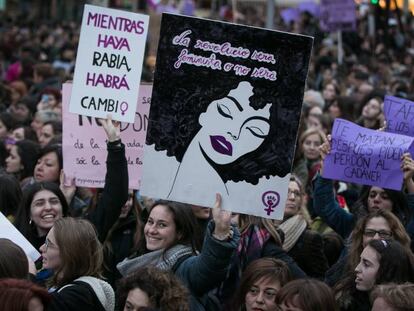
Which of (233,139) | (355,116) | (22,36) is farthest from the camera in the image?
(22,36)

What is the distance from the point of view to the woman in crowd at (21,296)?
13.4 ft

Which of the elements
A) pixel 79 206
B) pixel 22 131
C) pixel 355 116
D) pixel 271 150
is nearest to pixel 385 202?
pixel 271 150

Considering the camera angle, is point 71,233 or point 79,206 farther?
point 79,206

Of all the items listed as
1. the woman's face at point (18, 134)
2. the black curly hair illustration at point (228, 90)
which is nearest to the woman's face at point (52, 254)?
the black curly hair illustration at point (228, 90)

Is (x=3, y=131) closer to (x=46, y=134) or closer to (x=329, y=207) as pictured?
(x=46, y=134)

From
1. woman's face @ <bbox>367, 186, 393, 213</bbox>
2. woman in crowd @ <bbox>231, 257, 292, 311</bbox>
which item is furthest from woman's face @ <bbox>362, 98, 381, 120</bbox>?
woman in crowd @ <bbox>231, 257, 292, 311</bbox>

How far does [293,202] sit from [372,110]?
405 cm

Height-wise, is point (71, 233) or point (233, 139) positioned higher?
point (233, 139)

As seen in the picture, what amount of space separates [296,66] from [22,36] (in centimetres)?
1883

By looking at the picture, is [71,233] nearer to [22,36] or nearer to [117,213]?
[117,213]

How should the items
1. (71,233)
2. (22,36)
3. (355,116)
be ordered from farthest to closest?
1. (22,36)
2. (355,116)
3. (71,233)

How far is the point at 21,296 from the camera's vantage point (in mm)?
4121

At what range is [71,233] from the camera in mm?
5250

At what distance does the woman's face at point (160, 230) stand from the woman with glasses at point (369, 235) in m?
0.94
